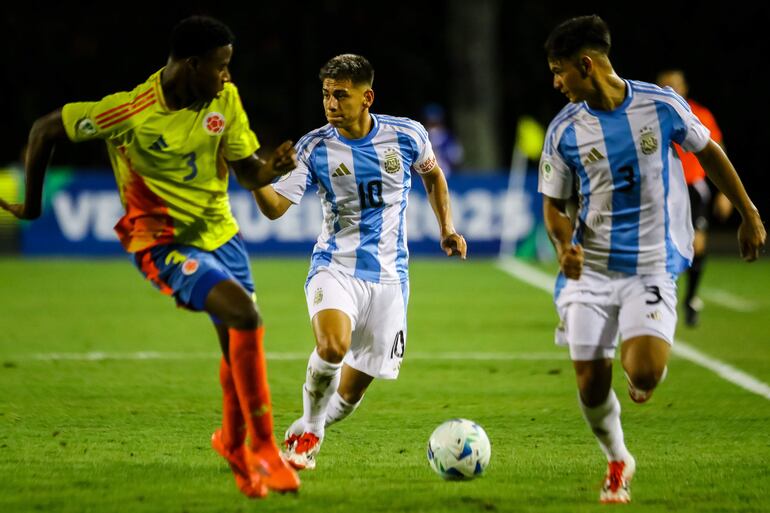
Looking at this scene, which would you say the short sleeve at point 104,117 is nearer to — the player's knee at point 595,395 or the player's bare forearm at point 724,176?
the player's knee at point 595,395

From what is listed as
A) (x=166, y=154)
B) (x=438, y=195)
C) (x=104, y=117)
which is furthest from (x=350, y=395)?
(x=104, y=117)

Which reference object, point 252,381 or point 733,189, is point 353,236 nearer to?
point 252,381

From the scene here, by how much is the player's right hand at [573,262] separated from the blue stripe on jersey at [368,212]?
127cm

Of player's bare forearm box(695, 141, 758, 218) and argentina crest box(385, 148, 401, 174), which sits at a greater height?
player's bare forearm box(695, 141, 758, 218)

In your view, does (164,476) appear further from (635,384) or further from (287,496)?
(635,384)

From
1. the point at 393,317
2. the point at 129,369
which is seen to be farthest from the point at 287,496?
the point at 129,369

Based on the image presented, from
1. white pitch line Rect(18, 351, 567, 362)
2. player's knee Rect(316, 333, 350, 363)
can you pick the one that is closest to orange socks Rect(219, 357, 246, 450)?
player's knee Rect(316, 333, 350, 363)

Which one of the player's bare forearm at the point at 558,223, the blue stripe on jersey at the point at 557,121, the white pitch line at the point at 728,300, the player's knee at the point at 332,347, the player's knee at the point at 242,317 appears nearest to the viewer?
the player's knee at the point at 242,317

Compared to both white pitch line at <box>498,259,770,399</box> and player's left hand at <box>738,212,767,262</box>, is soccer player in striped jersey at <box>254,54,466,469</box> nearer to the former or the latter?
player's left hand at <box>738,212,767,262</box>

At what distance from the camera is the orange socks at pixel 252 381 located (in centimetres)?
598

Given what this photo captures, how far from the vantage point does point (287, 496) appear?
6027 millimetres

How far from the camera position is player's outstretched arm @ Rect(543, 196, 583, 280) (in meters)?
5.84

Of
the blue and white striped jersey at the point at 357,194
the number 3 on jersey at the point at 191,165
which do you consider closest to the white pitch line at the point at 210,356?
the blue and white striped jersey at the point at 357,194

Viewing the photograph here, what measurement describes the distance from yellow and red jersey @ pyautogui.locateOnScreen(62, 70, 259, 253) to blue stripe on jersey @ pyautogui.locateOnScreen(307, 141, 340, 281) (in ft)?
2.25
